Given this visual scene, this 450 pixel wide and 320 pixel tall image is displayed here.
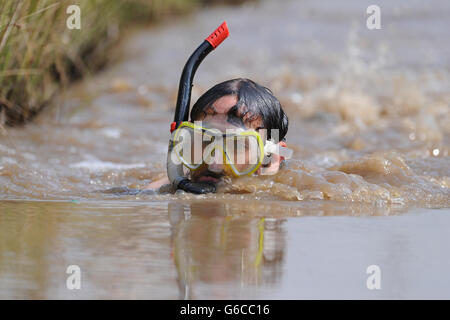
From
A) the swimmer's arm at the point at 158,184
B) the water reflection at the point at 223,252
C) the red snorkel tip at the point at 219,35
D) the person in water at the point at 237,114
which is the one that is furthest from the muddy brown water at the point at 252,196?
the red snorkel tip at the point at 219,35

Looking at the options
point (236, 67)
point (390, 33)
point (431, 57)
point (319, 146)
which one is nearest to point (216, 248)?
point (319, 146)

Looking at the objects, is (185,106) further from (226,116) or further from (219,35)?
(219,35)

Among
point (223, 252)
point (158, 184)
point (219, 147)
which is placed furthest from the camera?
point (158, 184)

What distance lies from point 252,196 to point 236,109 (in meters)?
0.42

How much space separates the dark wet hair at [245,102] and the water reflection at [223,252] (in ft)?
1.96

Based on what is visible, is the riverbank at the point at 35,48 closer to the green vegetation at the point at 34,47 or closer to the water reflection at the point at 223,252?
the green vegetation at the point at 34,47

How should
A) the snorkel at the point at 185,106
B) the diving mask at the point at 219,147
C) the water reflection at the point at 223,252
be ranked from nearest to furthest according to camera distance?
the water reflection at the point at 223,252 < the diving mask at the point at 219,147 < the snorkel at the point at 185,106

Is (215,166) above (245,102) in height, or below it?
below

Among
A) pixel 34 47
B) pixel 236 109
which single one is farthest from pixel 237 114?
pixel 34 47

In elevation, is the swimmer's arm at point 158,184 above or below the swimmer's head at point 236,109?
below

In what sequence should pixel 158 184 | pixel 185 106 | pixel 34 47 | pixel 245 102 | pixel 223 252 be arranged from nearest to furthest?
pixel 223 252 < pixel 245 102 < pixel 185 106 < pixel 158 184 < pixel 34 47

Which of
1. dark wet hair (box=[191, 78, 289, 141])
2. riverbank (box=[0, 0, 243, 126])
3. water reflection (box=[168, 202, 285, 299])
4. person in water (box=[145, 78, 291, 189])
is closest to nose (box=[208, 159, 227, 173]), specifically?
person in water (box=[145, 78, 291, 189])

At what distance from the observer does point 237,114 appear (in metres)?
3.29

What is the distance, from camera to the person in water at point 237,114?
10.8 feet
